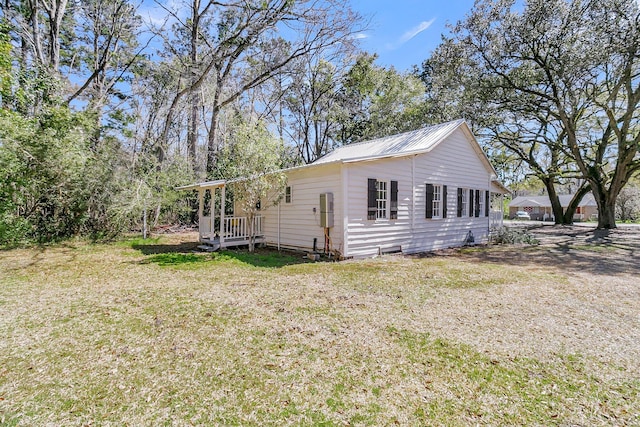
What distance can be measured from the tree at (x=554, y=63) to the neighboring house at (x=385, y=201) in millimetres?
5591

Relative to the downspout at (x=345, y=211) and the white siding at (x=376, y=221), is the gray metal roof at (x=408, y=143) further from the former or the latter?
the downspout at (x=345, y=211)

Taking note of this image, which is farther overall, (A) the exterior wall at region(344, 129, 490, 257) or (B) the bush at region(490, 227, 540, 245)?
(B) the bush at region(490, 227, 540, 245)

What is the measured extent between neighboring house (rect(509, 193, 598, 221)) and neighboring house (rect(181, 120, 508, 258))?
35.5 m

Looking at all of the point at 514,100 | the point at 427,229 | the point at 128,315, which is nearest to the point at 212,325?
the point at 128,315

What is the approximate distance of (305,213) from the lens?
10.0 metres

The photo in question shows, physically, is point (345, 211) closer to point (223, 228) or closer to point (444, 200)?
point (223, 228)

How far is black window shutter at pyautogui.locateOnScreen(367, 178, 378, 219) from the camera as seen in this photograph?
9.23m

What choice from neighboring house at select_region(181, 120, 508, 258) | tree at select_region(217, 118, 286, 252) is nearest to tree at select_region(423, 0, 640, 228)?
neighboring house at select_region(181, 120, 508, 258)

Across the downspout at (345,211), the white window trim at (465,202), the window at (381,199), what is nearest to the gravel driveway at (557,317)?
the downspout at (345,211)

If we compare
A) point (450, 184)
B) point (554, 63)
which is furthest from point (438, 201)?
point (554, 63)

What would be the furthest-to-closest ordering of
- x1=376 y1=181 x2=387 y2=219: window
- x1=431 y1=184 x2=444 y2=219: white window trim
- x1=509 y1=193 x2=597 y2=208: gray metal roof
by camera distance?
x1=509 y1=193 x2=597 y2=208: gray metal roof → x1=431 y1=184 x2=444 y2=219: white window trim → x1=376 y1=181 x2=387 y2=219: window

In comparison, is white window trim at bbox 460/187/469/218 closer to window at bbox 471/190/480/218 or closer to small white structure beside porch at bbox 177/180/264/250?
window at bbox 471/190/480/218

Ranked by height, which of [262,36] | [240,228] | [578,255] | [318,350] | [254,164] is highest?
[262,36]

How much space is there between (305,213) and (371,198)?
7.16 feet
